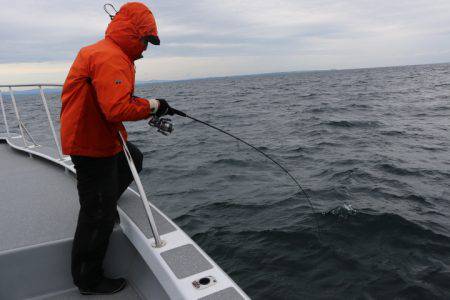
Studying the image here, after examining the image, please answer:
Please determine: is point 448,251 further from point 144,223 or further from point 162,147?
point 162,147

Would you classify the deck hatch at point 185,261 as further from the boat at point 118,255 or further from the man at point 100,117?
the man at point 100,117

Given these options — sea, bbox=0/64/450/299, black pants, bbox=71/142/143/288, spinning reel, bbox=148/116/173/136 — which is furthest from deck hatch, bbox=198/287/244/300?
sea, bbox=0/64/450/299

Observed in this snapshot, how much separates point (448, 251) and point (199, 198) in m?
3.61

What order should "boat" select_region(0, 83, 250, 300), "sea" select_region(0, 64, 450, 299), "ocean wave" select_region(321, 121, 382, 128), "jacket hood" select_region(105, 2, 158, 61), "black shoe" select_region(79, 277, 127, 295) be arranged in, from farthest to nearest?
"ocean wave" select_region(321, 121, 382, 128) → "sea" select_region(0, 64, 450, 299) → "black shoe" select_region(79, 277, 127, 295) → "jacket hood" select_region(105, 2, 158, 61) → "boat" select_region(0, 83, 250, 300)

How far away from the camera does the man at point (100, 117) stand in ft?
6.64

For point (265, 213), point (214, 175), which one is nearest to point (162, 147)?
point (214, 175)

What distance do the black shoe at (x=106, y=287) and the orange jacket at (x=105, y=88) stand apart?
0.92 m

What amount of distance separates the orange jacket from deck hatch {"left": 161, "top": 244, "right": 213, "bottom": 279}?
0.77 meters

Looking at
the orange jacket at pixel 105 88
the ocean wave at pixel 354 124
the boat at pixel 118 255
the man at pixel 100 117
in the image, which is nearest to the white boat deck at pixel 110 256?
the boat at pixel 118 255

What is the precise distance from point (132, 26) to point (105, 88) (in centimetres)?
46

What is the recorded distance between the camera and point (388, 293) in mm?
3416

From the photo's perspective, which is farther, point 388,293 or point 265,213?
point 265,213

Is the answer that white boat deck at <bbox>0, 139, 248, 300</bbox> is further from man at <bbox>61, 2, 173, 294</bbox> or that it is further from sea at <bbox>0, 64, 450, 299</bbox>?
sea at <bbox>0, 64, 450, 299</bbox>

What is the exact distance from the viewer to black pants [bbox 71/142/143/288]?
236cm
